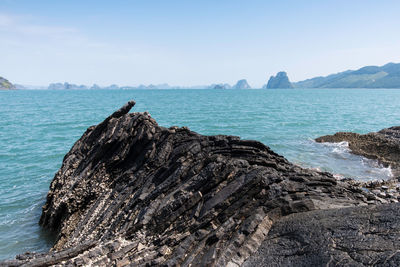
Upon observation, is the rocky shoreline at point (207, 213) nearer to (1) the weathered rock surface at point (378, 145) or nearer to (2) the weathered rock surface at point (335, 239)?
(2) the weathered rock surface at point (335, 239)

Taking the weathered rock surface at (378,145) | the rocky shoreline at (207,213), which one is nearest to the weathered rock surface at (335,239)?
the rocky shoreline at (207,213)

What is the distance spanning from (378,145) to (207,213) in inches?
1267

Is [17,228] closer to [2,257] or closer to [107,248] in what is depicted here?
[2,257]

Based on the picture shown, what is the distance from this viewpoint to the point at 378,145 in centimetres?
3544

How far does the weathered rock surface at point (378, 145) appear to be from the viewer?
30698 mm

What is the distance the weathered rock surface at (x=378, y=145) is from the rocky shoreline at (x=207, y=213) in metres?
13.6

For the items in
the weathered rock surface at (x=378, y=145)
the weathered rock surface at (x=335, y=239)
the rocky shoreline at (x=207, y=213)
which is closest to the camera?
the weathered rock surface at (x=335, y=239)

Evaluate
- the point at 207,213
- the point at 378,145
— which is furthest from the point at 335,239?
the point at 378,145

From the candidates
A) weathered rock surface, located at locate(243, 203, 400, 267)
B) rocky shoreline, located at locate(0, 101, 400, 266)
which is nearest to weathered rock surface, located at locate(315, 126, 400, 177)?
rocky shoreline, located at locate(0, 101, 400, 266)

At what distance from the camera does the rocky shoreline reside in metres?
9.54

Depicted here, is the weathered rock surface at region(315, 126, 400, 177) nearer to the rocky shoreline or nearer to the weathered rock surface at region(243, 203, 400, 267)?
the rocky shoreline

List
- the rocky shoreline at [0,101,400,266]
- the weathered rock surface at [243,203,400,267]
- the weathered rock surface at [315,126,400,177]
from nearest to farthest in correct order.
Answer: the weathered rock surface at [243,203,400,267] < the rocky shoreline at [0,101,400,266] < the weathered rock surface at [315,126,400,177]

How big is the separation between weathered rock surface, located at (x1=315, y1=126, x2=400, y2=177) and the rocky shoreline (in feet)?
44.6

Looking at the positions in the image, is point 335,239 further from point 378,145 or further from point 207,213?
point 378,145
